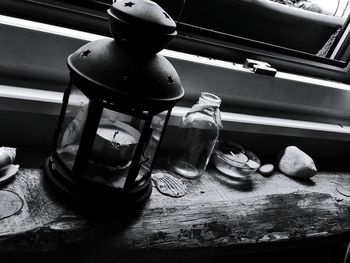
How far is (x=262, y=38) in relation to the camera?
54.8 inches

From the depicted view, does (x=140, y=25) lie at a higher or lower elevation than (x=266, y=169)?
higher

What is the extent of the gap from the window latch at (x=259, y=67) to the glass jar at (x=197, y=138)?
29cm

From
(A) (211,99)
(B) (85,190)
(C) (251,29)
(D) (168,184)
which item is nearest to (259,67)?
(C) (251,29)

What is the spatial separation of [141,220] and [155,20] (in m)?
0.46

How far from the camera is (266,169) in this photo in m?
1.21

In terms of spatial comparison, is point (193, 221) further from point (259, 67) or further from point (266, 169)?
point (259, 67)

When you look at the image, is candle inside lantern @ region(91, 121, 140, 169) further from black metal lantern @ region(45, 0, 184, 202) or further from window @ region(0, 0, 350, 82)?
window @ region(0, 0, 350, 82)

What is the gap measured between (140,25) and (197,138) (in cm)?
57

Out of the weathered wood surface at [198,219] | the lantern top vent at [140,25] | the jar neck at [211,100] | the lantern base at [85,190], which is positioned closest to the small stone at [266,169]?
the weathered wood surface at [198,219]

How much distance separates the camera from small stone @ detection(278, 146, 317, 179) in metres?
1.22

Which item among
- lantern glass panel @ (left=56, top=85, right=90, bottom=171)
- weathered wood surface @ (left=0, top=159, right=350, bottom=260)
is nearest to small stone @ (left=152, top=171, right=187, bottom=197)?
weathered wood surface @ (left=0, top=159, right=350, bottom=260)

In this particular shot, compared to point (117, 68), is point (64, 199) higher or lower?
lower

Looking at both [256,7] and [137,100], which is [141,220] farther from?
[256,7]

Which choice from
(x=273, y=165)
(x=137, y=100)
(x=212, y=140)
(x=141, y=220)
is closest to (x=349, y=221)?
(x=273, y=165)
